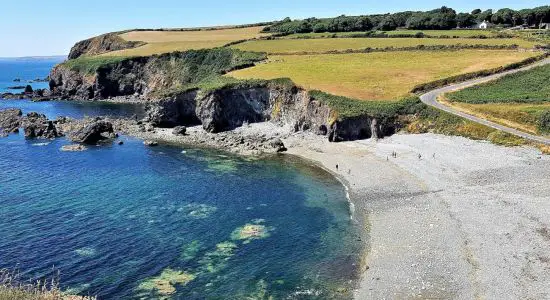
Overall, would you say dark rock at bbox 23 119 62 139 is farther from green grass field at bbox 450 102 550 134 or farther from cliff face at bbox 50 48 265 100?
green grass field at bbox 450 102 550 134

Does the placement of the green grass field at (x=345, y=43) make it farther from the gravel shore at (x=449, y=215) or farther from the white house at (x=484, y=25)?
the gravel shore at (x=449, y=215)

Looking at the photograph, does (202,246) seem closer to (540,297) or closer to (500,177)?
(540,297)

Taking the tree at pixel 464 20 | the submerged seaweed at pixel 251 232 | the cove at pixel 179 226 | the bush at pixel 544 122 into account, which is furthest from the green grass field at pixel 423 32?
the submerged seaweed at pixel 251 232

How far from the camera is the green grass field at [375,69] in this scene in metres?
90.8

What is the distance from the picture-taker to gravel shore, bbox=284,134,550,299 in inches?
1394

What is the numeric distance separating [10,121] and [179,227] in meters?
72.8

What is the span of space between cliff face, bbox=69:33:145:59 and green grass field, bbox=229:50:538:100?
76.2 m

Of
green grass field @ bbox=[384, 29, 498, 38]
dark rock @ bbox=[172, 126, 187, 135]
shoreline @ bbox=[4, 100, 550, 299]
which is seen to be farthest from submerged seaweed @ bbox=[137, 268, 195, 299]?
green grass field @ bbox=[384, 29, 498, 38]

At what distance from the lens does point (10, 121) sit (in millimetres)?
102312

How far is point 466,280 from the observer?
35.5 m

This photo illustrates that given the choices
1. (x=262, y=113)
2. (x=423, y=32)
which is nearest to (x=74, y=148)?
(x=262, y=113)

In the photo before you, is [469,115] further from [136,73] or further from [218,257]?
[136,73]

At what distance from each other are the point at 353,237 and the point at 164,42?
140173mm

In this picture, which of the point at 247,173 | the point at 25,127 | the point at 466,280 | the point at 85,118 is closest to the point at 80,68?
the point at 85,118
